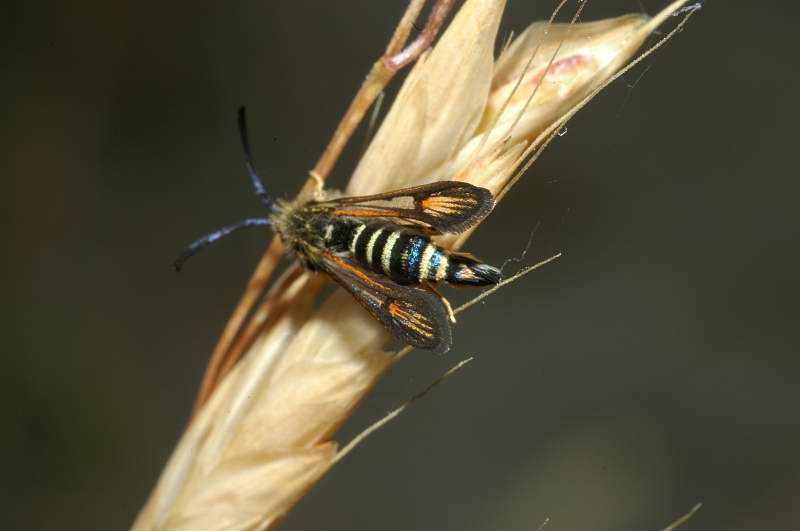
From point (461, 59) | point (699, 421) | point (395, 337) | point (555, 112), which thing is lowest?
point (699, 421)

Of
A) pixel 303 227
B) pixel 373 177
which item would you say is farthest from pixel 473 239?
pixel 373 177

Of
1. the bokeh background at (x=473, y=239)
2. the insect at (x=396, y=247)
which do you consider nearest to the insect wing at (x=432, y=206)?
the insect at (x=396, y=247)

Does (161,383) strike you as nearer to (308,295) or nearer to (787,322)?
(308,295)

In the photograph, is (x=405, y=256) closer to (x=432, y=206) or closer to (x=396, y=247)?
(x=396, y=247)

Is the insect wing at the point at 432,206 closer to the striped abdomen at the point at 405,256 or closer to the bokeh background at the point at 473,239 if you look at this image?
the striped abdomen at the point at 405,256

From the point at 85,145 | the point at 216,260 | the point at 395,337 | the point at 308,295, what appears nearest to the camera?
the point at 395,337

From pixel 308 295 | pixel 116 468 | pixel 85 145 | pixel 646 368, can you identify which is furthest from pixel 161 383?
pixel 308 295

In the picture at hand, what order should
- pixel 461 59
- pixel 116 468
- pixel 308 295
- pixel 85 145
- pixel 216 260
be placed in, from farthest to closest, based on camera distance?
1. pixel 216 260
2. pixel 85 145
3. pixel 116 468
4. pixel 308 295
5. pixel 461 59
